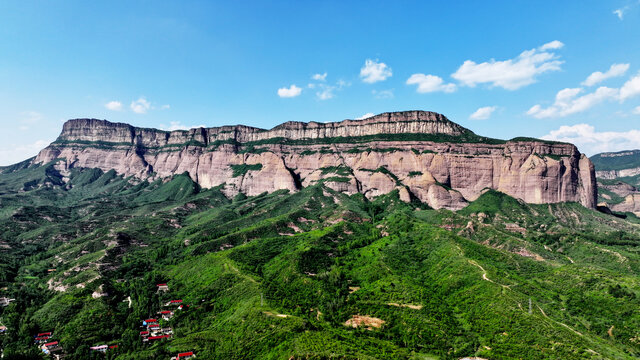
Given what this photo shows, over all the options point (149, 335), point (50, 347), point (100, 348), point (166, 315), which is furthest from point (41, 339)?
point (166, 315)

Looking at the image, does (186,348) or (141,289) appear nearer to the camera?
(186,348)

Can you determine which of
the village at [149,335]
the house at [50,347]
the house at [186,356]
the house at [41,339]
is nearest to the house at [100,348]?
the village at [149,335]

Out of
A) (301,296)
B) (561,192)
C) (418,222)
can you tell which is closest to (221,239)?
(301,296)

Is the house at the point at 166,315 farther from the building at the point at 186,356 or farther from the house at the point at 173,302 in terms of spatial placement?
the building at the point at 186,356

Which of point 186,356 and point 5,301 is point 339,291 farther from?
point 5,301

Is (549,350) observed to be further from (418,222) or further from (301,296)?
(418,222)

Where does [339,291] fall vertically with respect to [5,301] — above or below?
above

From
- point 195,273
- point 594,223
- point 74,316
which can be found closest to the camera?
point 74,316
